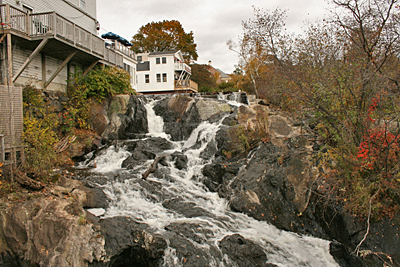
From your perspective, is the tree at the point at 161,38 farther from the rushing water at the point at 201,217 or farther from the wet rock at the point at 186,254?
the wet rock at the point at 186,254

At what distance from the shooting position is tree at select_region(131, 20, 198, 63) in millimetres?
39875

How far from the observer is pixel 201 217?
6953mm

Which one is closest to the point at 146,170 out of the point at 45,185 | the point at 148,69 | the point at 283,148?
the point at 45,185

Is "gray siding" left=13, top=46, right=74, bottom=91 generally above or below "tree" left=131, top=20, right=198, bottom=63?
below

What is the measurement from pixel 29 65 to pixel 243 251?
12.6 metres

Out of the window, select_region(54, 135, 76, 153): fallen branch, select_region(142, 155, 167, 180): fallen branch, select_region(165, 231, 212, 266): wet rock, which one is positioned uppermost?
the window

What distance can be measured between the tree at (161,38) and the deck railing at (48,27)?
1071 inches

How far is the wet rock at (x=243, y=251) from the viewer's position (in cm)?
539

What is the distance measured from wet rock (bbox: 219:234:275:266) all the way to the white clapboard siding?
11105 millimetres

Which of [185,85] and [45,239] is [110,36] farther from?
[45,239]

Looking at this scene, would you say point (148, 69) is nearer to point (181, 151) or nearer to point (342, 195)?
point (181, 151)

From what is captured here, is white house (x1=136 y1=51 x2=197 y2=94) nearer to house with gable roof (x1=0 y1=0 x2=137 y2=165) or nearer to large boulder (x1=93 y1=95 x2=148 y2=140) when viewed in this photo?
house with gable roof (x1=0 y1=0 x2=137 y2=165)

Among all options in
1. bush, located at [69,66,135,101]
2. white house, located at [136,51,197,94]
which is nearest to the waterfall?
bush, located at [69,66,135,101]

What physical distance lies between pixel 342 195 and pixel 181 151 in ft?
24.8
